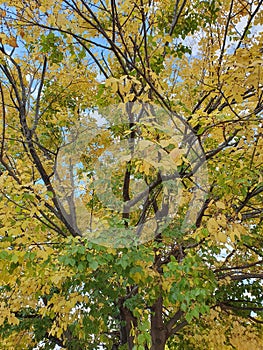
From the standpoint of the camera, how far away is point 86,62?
433 centimetres

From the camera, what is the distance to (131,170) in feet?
11.7

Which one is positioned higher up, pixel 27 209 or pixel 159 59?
pixel 159 59

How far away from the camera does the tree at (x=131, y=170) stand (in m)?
2.53

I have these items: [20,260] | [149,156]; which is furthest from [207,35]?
Answer: [20,260]

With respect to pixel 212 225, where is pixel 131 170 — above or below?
above

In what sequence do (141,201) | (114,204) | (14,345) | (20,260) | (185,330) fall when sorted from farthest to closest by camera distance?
1. (185,330)
2. (14,345)
3. (141,201)
4. (114,204)
5. (20,260)

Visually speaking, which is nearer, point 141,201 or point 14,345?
point 141,201

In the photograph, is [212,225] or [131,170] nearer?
[212,225]

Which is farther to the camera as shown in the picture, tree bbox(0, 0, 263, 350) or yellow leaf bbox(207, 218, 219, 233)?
tree bbox(0, 0, 263, 350)

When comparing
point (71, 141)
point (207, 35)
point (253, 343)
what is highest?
point (207, 35)

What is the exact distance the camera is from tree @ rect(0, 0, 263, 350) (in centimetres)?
253

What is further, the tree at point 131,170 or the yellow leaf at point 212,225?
the tree at point 131,170

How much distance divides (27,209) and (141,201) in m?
1.61

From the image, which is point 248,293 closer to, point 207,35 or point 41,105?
point 207,35
